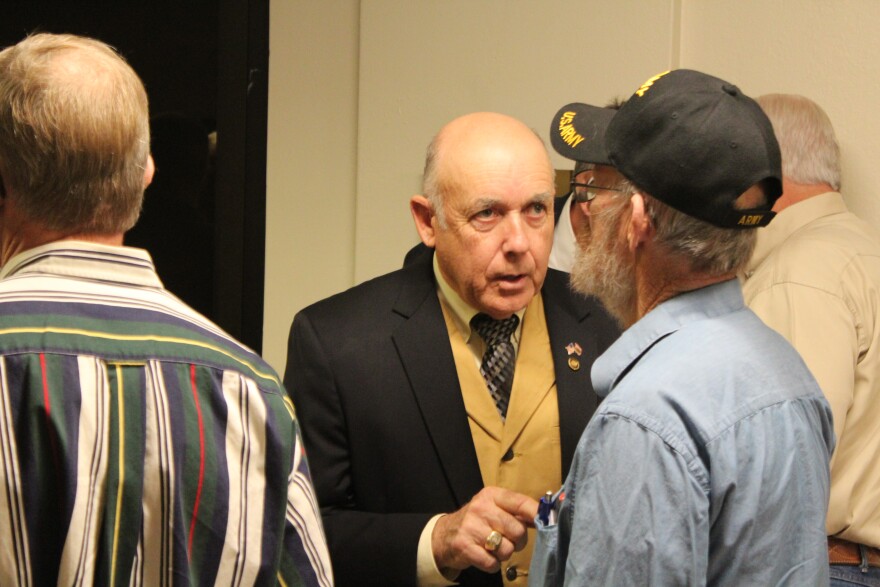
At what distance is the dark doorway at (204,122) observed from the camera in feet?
11.2

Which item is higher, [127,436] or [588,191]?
[588,191]

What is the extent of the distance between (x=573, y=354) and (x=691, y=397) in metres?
0.72

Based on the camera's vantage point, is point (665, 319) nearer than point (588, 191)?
Yes

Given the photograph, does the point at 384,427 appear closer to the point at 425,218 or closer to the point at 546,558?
the point at 425,218

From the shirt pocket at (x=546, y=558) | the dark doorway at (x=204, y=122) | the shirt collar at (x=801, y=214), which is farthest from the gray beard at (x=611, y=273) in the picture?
the dark doorway at (x=204, y=122)

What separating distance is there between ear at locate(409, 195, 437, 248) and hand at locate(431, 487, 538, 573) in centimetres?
57

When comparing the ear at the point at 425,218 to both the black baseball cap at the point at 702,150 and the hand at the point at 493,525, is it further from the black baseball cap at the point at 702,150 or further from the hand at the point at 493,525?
the black baseball cap at the point at 702,150

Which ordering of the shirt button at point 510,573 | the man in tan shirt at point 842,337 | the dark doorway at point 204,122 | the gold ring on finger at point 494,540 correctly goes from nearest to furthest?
the gold ring on finger at point 494,540 < the shirt button at point 510,573 < the man in tan shirt at point 842,337 < the dark doorway at point 204,122

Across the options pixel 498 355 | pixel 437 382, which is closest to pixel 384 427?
pixel 437 382

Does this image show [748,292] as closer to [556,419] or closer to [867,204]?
[867,204]

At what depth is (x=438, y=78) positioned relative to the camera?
316 centimetres

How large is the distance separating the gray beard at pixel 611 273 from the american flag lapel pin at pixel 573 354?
16.6 inches

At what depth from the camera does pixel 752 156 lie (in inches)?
51.1

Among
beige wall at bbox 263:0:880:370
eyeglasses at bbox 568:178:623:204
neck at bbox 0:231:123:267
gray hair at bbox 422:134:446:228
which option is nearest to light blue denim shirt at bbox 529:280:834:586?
eyeglasses at bbox 568:178:623:204
